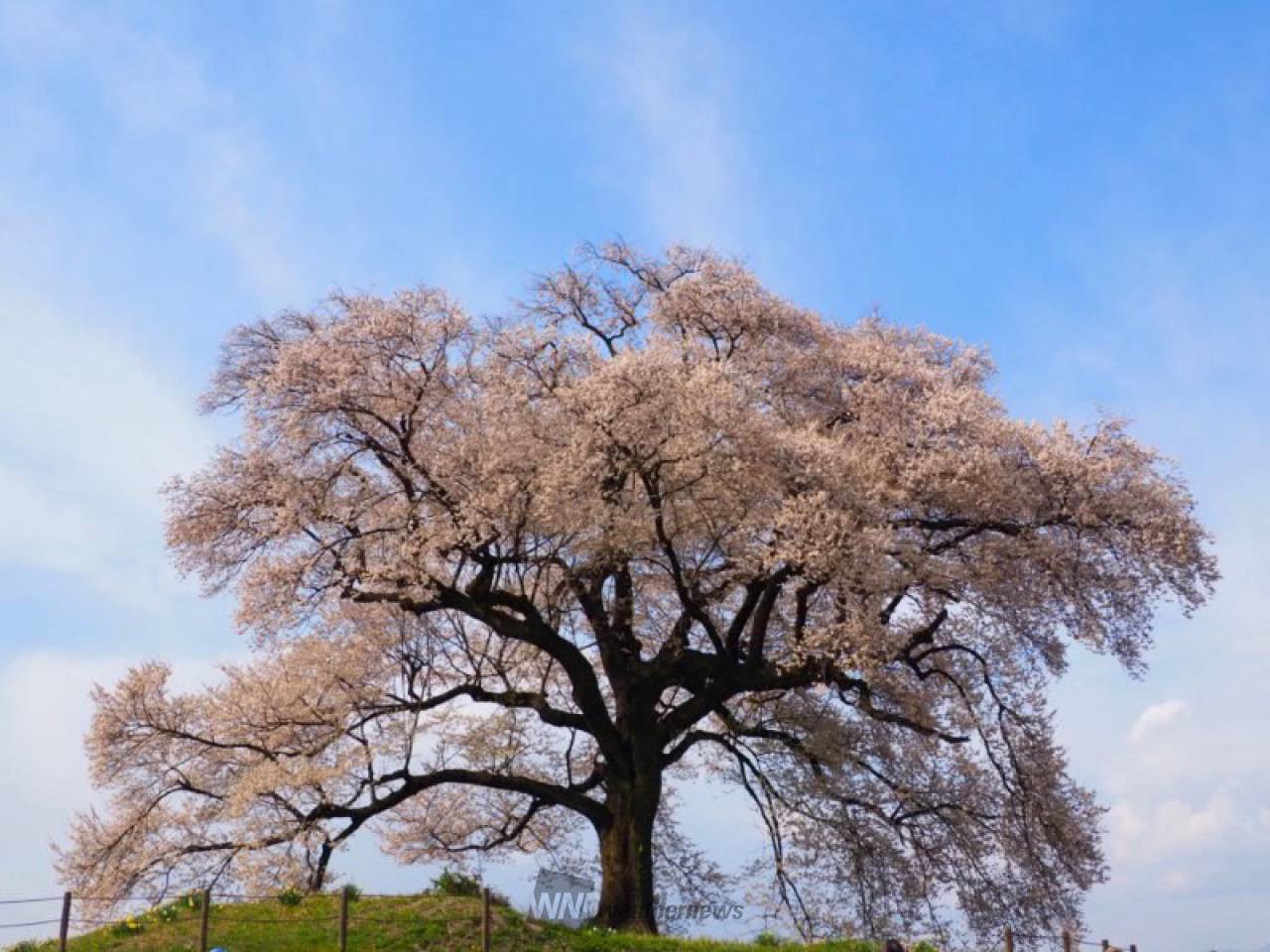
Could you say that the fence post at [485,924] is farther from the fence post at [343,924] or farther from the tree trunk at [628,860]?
the tree trunk at [628,860]

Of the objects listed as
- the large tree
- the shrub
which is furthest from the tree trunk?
→ the shrub

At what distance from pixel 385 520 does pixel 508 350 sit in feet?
15.3

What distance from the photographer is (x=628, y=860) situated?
93.4ft

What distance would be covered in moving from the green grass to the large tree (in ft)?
9.64

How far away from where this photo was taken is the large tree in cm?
2708

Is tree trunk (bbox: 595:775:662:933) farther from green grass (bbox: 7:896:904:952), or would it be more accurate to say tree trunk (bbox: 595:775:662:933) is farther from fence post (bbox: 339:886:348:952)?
fence post (bbox: 339:886:348:952)

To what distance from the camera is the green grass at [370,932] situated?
76.1ft

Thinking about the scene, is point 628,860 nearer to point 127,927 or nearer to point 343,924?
point 343,924

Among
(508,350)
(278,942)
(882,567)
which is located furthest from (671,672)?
(278,942)

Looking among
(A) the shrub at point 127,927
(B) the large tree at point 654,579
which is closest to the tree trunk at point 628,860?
(B) the large tree at point 654,579

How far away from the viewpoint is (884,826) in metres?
31.3

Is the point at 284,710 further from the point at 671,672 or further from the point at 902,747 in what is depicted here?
the point at 902,747

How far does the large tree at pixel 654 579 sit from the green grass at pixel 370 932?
2937mm

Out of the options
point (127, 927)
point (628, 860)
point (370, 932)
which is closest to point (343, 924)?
point (370, 932)
